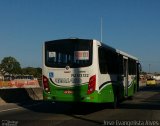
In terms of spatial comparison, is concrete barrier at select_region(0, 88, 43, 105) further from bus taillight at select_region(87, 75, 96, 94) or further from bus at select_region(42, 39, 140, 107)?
bus taillight at select_region(87, 75, 96, 94)

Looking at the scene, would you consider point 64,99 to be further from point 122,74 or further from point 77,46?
point 122,74

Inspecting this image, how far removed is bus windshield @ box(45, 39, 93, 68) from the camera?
18578 millimetres

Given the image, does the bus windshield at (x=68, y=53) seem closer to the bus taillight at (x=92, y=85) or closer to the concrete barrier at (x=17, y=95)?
the bus taillight at (x=92, y=85)

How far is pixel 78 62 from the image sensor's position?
18656 mm

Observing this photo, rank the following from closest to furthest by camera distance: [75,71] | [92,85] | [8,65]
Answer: [92,85], [75,71], [8,65]

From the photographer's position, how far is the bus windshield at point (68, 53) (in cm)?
1858

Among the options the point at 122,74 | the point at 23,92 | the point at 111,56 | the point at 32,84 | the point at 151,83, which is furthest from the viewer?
the point at 151,83

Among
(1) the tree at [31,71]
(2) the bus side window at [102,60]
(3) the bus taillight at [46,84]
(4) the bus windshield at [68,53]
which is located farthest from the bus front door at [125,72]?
(1) the tree at [31,71]

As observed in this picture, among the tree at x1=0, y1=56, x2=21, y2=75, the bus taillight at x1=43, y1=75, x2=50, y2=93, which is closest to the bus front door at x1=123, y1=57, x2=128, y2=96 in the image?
the bus taillight at x1=43, y1=75, x2=50, y2=93

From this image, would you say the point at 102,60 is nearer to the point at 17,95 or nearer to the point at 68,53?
the point at 68,53

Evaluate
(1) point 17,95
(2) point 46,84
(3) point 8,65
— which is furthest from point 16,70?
(2) point 46,84

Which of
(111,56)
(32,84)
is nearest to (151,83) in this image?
(32,84)

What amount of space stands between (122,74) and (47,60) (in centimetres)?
647

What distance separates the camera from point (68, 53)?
61.8ft
